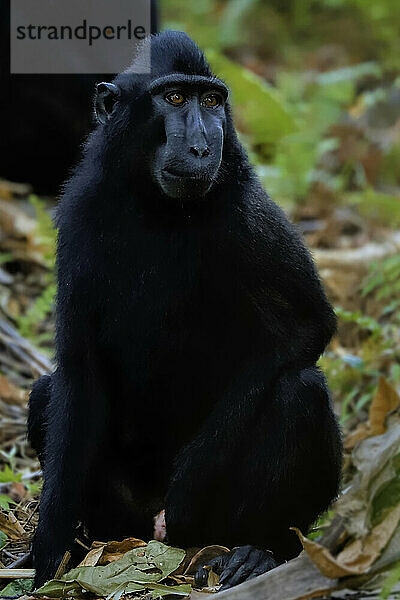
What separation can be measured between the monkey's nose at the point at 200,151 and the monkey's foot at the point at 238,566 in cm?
157

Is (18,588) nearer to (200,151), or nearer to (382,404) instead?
(200,151)

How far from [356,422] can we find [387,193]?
4106mm

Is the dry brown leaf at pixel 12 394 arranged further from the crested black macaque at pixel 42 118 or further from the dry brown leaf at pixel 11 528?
the crested black macaque at pixel 42 118

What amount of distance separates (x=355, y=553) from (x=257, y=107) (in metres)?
7.82

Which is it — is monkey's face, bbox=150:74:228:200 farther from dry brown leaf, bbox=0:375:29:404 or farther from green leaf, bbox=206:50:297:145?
green leaf, bbox=206:50:297:145

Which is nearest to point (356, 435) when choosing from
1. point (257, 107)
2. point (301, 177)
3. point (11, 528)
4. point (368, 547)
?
point (11, 528)

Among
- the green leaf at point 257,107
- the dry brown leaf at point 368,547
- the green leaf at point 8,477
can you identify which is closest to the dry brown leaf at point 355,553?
the dry brown leaf at point 368,547

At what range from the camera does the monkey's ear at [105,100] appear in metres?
4.27

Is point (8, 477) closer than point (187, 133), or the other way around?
point (187, 133)

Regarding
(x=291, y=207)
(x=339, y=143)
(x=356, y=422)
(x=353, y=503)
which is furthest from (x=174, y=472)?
(x=339, y=143)

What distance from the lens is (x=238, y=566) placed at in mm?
4016

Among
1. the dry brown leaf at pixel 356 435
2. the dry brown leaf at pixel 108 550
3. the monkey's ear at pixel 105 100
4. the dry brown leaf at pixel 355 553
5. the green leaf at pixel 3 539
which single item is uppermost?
the monkey's ear at pixel 105 100

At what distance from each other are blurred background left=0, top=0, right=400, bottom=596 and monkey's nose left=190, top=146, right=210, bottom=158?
193 cm
